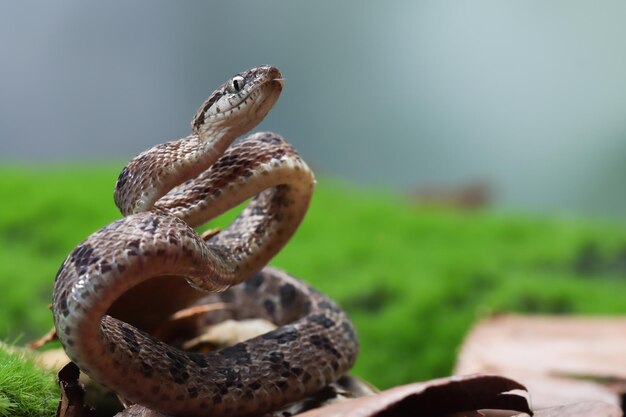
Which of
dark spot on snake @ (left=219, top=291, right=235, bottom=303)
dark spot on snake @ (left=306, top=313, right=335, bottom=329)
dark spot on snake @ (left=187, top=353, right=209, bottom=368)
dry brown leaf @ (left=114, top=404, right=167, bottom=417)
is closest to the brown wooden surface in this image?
dark spot on snake @ (left=306, top=313, right=335, bottom=329)

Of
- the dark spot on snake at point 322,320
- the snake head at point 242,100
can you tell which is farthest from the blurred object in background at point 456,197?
the snake head at point 242,100

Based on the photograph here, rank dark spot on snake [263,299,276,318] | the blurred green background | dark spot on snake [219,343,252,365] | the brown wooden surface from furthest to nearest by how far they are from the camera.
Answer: the blurred green background → dark spot on snake [263,299,276,318] → the brown wooden surface → dark spot on snake [219,343,252,365]

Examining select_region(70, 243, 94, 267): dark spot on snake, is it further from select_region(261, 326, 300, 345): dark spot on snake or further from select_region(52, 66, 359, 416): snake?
select_region(261, 326, 300, 345): dark spot on snake

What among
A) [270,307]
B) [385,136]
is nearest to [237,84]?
[270,307]

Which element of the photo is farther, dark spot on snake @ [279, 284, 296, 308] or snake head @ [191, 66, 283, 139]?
dark spot on snake @ [279, 284, 296, 308]

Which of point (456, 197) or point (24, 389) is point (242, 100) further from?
point (456, 197)

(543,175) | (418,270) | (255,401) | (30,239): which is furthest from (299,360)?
(543,175)

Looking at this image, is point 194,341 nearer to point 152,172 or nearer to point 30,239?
point 152,172
